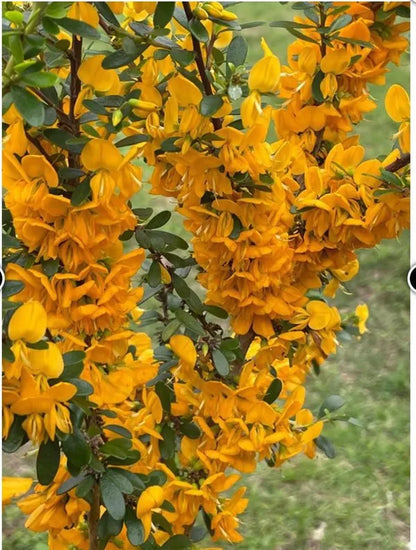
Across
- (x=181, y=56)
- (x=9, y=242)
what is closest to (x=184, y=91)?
(x=181, y=56)

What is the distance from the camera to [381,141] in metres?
3.70

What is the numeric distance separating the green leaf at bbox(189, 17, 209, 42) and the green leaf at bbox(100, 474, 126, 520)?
52cm

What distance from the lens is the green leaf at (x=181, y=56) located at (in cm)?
87

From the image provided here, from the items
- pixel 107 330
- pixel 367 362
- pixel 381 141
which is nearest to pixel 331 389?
pixel 367 362

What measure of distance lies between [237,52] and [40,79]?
0.28 m

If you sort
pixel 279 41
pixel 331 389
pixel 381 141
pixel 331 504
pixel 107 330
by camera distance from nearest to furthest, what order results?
pixel 107 330 < pixel 331 504 < pixel 331 389 < pixel 381 141 < pixel 279 41

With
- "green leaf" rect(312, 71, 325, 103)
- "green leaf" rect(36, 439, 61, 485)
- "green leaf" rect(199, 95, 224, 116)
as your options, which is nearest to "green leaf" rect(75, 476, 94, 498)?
"green leaf" rect(36, 439, 61, 485)

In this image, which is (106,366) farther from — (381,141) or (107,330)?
(381,141)

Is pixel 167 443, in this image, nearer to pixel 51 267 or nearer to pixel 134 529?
pixel 134 529

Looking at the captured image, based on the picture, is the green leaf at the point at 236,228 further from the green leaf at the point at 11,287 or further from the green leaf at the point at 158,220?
the green leaf at the point at 11,287

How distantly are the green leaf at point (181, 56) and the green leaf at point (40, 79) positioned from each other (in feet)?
0.63

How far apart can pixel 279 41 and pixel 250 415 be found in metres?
3.85

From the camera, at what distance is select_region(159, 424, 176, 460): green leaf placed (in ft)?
3.78

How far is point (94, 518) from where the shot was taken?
3.59 feet
